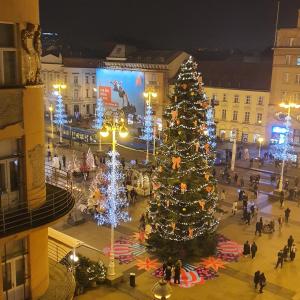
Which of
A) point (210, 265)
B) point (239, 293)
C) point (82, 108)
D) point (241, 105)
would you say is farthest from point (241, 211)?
point (82, 108)

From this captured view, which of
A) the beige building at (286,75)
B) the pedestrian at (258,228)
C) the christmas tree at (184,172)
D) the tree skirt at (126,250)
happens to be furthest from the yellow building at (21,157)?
the beige building at (286,75)

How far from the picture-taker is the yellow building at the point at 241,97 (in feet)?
185

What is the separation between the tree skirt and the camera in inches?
942

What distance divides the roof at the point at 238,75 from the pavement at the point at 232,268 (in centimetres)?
2752

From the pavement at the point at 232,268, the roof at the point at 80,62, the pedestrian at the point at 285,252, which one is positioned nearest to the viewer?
the pavement at the point at 232,268

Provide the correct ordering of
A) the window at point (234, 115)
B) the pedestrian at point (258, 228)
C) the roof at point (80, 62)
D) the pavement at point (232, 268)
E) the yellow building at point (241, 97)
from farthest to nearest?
1. the roof at point (80, 62)
2. the window at point (234, 115)
3. the yellow building at point (241, 97)
4. the pedestrian at point (258, 228)
5. the pavement at point (232, 268)

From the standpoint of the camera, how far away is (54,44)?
271 ft

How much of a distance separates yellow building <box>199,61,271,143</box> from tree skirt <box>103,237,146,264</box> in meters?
35.0

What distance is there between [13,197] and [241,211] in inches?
965

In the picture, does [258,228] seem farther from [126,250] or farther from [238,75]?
[238,75]

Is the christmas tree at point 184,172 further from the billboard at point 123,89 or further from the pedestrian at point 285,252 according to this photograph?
the billboard at point 123,89

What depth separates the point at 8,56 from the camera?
9820 millimetres

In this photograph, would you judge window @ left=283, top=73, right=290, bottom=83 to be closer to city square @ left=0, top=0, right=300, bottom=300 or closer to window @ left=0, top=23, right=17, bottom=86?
city square @ left=0, top=0, right=300, bottom=300

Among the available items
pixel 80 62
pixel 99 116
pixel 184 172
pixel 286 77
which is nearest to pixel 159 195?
pixel 184 172
